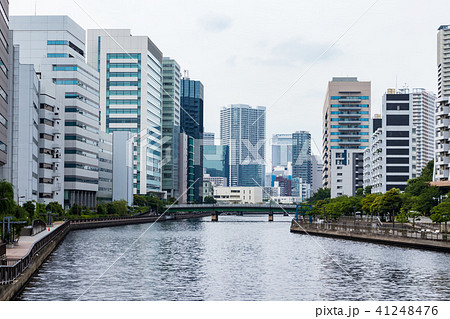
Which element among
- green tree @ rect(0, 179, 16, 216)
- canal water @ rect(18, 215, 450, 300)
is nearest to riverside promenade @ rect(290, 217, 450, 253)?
canal water @ rect(18, 215, 450, 300)

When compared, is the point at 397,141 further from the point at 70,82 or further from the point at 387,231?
the point at 387,231

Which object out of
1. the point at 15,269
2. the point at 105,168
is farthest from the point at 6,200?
the point at 105,168

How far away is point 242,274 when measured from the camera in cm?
5550

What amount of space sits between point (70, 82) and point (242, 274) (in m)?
117

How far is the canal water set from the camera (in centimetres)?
4403

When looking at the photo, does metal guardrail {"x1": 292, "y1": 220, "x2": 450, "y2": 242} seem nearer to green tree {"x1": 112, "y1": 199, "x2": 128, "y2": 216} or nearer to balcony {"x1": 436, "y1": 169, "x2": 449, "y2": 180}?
balcony {"x1": 436, "y1": 169, "x2": 449, "y2": 180}

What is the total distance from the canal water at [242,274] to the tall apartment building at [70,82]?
77709 mm

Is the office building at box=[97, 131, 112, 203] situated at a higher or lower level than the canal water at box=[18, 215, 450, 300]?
higher

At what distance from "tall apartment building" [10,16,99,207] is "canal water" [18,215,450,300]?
77709 millimetres

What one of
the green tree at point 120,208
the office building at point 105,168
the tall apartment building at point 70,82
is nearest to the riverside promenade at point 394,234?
the green tree at point 120,208

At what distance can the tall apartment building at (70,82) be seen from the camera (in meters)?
160

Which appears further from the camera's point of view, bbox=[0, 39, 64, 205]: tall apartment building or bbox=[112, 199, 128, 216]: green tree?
bbox=[112, 199, 128, 216]: green tree

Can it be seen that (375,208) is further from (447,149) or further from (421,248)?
(421,248)
